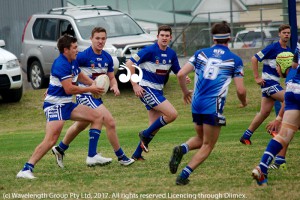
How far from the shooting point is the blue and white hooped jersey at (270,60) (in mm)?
15281

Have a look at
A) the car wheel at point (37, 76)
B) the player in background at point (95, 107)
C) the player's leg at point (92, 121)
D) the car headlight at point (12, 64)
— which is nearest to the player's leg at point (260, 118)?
the player in background at point (95, 107)

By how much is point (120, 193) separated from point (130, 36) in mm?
15251

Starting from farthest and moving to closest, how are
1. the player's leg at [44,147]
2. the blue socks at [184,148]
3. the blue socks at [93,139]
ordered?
the blue socks at [93,139]
the player's leg at [44,147]
the blue socks at [184,148]

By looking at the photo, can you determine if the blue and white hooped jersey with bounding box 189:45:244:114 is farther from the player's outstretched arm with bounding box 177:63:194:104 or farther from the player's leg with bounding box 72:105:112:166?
the player's leg with bounding box 72:105:112:166

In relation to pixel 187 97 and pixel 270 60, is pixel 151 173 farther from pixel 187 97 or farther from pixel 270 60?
pixel 270 60

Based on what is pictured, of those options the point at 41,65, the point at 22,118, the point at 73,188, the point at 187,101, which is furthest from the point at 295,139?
the point at 41,65

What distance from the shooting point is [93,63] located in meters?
13.1

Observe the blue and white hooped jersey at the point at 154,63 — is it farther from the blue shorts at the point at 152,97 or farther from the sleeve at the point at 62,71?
the sleeve at the point at 62,71

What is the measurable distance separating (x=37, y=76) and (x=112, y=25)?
2908 millimetres

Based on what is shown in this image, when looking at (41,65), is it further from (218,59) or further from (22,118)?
(218,59)

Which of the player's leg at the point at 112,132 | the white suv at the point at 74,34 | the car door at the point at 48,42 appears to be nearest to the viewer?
the player's leg at the point at 112,132

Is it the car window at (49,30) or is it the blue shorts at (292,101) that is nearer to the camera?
the blue shorts at (292,101)

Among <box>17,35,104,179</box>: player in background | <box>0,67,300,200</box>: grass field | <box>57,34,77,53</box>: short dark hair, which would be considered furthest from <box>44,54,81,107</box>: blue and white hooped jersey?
<box>0,67,300,200</box>: grass field

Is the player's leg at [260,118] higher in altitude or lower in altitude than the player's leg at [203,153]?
lower
